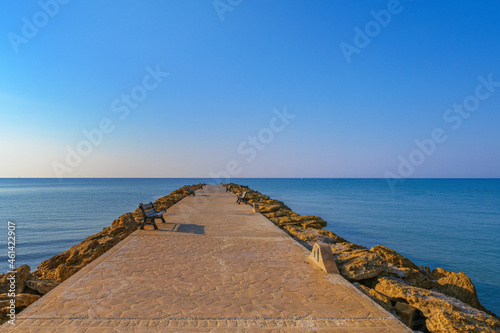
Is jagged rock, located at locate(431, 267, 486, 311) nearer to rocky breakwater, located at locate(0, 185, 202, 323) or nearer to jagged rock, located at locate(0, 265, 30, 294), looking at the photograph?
rocky breakwater, located at locate(0, 185, 202, 323)

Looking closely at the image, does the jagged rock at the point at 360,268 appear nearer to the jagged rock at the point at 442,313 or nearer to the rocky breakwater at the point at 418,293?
the rocky breakwater at the point at 418,293

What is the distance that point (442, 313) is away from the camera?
15.2 feet

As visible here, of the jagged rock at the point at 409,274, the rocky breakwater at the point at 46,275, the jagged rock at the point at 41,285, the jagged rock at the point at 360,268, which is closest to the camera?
the rocky breakwater at the point at 46,275

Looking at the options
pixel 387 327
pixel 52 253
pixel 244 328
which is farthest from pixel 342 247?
pixel 52 253

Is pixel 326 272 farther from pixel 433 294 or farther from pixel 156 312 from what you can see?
pixel 156 312

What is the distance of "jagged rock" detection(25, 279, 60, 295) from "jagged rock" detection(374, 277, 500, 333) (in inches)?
240

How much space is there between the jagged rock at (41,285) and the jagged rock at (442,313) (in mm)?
6088

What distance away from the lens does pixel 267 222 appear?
12.0 metres

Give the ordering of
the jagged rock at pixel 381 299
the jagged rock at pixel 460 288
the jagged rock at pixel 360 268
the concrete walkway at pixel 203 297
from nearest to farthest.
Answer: the concrete walkway at pixel 203 297
the jagged rock at pixel 381 299
the jagged rock at pixel 360 268
the jagged rock at pixel 460 288

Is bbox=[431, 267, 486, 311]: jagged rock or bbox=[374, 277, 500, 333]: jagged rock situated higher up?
bbox=[374, 277, 500, 333]: jagged rock

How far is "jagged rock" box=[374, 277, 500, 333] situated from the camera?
4414 mm

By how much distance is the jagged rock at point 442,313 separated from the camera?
14.5 ft

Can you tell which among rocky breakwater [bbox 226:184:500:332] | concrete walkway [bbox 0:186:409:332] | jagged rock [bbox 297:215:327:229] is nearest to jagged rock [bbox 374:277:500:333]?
rocky breakwater [bbox 226:184:500:332]

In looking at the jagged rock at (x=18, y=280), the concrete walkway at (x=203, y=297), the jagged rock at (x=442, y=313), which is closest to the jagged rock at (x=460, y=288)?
the jagged rock at (x=442, y=313)
